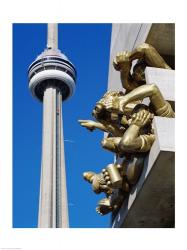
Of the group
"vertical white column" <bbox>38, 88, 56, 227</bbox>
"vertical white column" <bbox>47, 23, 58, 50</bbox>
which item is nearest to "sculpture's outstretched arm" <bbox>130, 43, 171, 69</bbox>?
"vertical white column" <bbox>38, 88, 56, 227</bbox>

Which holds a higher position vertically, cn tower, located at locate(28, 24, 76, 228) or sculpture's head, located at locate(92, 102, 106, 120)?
cn tower, located at locate(28, 24, 76, 228)

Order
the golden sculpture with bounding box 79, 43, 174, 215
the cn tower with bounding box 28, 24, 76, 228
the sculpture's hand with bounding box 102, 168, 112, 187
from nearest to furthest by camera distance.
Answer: the golden sculpture with bounding box 79, 43, 174, 215 < the sculpture's hand with bounding box 102, 168, 112, 187 < the cn tower with bounding box 28, 24, 76, 228

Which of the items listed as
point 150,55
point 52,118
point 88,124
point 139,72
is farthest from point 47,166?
point 150,55

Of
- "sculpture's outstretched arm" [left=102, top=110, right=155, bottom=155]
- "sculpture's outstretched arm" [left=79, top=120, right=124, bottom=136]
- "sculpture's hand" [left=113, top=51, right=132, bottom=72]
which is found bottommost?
"sculpture's outstretched arm" [left=102, top=110, right=155, bottom=155]

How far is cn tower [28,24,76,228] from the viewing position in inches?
2736

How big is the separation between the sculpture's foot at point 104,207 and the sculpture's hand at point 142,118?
140 centimetres

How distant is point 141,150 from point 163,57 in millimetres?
1468

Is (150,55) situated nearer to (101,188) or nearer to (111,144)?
(111,144)

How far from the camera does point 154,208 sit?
6172 millimetres

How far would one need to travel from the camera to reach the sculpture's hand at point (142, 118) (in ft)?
19.4

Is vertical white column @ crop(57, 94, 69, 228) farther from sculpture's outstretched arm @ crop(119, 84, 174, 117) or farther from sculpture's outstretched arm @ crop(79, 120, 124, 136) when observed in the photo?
sculpture's outstretched arm @ crop(119, 84, 174, 117)

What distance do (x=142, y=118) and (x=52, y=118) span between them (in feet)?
235

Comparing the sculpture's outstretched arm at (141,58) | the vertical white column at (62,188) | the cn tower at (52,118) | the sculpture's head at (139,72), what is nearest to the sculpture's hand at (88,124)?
the sculpture's outstretched arm at (141,58)
